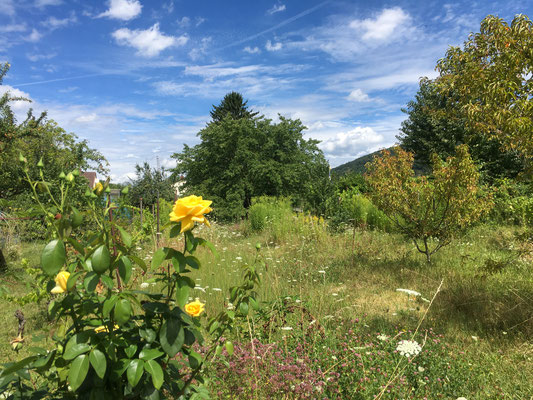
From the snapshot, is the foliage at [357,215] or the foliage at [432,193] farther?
the foliage at [357,215]

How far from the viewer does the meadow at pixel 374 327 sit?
1.96 meters

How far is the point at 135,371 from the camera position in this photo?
2.95 ft

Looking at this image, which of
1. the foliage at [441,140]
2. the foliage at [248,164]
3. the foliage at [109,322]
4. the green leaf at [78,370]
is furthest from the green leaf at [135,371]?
the foliage at [441,140]

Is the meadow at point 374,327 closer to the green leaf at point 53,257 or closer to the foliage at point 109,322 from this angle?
the foliage at point 109,322

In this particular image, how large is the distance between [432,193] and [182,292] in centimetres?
503

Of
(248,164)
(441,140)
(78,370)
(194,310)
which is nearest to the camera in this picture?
(78,370)

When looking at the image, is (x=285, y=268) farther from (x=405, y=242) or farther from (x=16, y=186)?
(x=16, y=186)

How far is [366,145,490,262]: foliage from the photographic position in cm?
475

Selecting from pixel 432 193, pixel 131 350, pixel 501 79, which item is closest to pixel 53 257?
pixel 131 350

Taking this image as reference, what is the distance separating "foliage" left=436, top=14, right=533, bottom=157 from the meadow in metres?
1.15

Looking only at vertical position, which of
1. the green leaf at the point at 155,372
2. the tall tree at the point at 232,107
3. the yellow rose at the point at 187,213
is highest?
the tall tree at the point at 232,107

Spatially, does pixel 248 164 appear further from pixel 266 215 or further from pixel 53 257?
pixel 53 257

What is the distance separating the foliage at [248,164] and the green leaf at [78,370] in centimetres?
1254

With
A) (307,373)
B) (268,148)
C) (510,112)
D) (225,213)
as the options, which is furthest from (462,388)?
(268,148)
